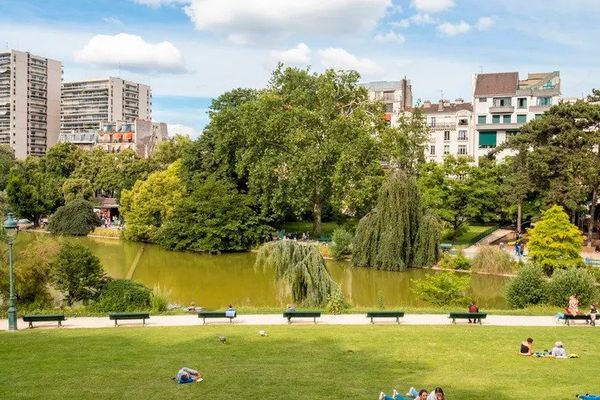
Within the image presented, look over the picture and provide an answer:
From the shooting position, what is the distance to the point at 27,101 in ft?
420

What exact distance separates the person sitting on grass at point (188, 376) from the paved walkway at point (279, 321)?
24.7 ft

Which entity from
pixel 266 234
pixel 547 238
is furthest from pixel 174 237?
pixel 547 238

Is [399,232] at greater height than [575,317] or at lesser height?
greater

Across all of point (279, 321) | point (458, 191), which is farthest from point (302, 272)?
point (458, 191)

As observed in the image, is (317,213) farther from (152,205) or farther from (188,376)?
(188,376)

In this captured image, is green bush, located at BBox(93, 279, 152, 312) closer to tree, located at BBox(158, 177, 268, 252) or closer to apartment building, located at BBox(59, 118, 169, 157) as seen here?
tree, located at BBox(158, 177, 268, 252)

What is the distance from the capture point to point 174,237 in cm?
4978

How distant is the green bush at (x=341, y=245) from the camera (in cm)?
4281

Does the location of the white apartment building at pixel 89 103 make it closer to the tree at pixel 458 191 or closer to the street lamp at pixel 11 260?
the tree at pixel 458 191

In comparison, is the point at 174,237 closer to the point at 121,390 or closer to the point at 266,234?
the point at 266,234

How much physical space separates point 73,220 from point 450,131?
40.7 m

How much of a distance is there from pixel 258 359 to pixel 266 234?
35861 millimetres

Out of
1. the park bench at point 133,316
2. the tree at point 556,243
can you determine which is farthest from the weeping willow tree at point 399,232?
the park bench at point 133,316

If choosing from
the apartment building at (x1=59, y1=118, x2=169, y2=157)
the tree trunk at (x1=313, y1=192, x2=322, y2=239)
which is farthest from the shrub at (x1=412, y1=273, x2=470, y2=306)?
the apartment building at (x1=59, y1=118, x2=169, y2=157)
